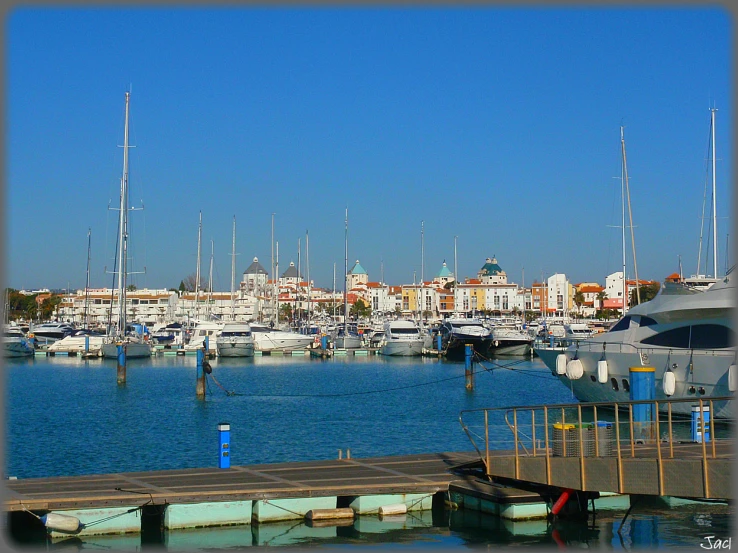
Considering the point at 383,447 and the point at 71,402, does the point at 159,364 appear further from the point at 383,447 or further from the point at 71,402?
the point at 383,447

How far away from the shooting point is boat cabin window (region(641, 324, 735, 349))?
1190 inches

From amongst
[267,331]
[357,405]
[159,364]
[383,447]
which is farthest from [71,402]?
[267,331]

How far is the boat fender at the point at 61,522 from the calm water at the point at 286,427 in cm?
32

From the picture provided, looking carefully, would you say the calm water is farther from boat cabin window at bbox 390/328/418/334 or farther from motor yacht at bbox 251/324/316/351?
boat cabin window at bbox 390/328/418/334

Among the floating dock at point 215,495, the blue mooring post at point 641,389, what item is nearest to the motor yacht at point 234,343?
the blue mooring post at point 641,389

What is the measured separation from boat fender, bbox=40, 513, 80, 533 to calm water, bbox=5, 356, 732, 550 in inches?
12.4

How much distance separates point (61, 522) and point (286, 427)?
706 inches

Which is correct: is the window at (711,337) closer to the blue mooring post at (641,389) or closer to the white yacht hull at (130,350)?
the blue mooring post at (641,389)

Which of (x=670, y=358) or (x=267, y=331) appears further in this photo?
(x=267, y=331)

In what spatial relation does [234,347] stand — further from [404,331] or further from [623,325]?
[623,325]

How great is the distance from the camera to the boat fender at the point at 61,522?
56.4 ft

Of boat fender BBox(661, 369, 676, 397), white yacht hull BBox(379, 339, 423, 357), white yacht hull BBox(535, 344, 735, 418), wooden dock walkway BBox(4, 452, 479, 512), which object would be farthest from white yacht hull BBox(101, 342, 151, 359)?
wooden dock walkway BBox(4, 452, 479, 512)

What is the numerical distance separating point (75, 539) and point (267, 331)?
221 ft

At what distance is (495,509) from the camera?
18.8m
